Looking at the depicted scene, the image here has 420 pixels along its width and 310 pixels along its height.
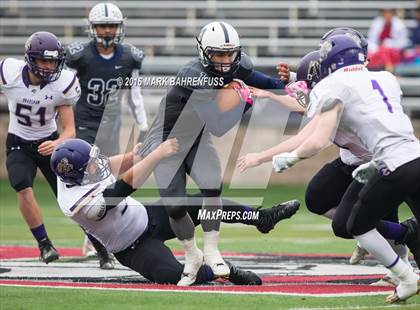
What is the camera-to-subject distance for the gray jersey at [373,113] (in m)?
5.55

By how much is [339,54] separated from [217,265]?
1670 millimetres

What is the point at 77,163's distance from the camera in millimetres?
6227

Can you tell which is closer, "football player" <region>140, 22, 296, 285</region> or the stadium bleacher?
"football player" <region>140, 22, 296, 285</region>

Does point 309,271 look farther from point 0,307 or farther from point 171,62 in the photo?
point 171,62

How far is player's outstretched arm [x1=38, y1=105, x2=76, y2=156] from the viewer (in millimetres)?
7586

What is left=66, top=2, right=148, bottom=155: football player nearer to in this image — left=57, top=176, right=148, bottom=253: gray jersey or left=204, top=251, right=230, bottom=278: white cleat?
left=57, top=176, right=148, bottom=253: gray jersey

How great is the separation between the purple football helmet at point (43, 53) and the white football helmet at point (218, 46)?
56.1 inches

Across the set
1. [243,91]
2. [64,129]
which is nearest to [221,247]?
[64,129]

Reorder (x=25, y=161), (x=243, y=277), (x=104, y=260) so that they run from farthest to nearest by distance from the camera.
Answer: (x=25, y=161) < (x=104, y=260) < (x=243, y=277)

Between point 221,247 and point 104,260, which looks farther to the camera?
point 221,247

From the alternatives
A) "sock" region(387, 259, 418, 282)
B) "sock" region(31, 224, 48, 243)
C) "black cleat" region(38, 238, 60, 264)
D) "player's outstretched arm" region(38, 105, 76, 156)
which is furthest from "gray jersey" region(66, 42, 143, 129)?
"sock" region(387, 259, 418, 282)

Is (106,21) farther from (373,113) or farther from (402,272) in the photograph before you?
(402,272)

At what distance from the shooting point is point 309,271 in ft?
23.7

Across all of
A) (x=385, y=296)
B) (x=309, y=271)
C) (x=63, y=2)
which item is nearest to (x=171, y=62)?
(x=63, y=2)
